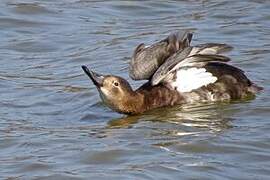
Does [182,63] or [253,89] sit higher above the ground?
[182,63]

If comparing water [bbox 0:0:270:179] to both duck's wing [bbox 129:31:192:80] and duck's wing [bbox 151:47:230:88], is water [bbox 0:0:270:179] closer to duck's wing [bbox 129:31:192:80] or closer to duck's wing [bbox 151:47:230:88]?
duck's wing [bbox 151:47:230:88]

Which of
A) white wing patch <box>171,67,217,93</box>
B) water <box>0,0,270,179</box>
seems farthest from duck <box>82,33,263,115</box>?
water <box>0,0,270,179</box>

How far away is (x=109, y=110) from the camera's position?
1037 centimetres

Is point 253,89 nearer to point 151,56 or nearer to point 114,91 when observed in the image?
point 151,56

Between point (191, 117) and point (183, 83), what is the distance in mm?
567

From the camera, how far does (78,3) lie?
14609 millimetres

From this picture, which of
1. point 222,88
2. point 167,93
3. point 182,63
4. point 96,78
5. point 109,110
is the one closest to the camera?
point 96,78

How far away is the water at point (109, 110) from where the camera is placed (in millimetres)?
8109

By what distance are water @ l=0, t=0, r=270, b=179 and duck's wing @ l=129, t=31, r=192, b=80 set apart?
405 millimetres

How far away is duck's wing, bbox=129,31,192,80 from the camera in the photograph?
10.2 m

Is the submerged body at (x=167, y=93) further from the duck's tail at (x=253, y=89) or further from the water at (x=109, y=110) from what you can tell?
the water at (x=109, y=110)

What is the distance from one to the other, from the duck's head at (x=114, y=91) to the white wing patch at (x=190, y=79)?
453 millimetres

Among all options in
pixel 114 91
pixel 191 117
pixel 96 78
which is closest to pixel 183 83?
pixel 191 117

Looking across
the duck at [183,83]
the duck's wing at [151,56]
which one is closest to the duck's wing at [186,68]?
the duck at [183,83]
